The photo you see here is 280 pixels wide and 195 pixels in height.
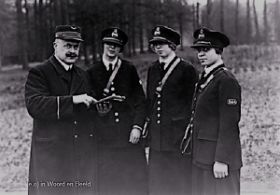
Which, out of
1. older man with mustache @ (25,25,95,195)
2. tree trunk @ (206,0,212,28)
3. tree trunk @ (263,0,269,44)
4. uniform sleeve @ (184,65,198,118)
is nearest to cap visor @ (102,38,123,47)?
older man with mustache @ (25,25,95,195)

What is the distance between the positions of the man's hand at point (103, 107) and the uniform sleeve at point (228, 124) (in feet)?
3.55

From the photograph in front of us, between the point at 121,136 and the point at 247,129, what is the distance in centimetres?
198

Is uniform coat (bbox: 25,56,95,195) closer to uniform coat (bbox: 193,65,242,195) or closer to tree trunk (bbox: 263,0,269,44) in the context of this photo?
uniform coat (bbox: 193,65,242,195)

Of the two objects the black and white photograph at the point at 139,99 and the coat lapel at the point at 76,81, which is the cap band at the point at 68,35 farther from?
the coat lapel at the point at 76,81

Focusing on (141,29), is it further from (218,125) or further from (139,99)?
(218,125)

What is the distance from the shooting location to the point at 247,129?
4859 millimetres

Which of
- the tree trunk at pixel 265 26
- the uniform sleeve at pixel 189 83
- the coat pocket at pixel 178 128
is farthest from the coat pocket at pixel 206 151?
the tree trunk at pixel 265 26

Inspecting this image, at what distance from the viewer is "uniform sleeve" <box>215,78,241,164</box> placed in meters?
2.81

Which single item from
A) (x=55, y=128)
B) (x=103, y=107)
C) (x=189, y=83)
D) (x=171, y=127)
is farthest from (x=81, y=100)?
(x=189, y=83)

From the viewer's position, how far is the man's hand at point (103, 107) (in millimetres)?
3430

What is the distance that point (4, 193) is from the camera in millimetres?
4484

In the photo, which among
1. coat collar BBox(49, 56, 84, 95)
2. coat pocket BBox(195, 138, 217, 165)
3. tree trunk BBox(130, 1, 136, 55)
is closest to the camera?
coat pocket BBox(195, 138, 217, 165)

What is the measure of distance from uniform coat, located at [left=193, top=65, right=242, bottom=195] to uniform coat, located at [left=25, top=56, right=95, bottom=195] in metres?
0.99

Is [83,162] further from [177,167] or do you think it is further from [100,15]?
[100,15]
